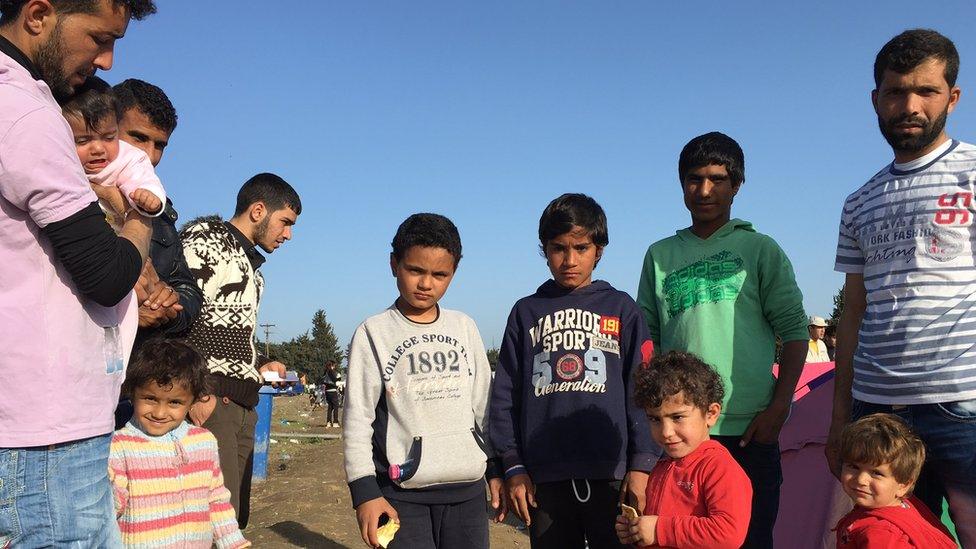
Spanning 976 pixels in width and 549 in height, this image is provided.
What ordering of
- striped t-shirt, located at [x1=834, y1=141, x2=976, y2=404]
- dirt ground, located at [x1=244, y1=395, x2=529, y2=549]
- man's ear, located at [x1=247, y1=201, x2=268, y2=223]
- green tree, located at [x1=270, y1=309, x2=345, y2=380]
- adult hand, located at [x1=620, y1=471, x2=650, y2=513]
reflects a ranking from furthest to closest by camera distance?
1. green tree, located at [x1=270, y1=309, x2=345, y2=380]
2. dirt ground, located at [x1=244, y1=395, x2=529, y2=549]
3. man's ear, located at [x1=247, y1=201, x2=268, y2=223]
4. adult hand, located at [x1=620, y1=471, x2=650, y2=513]
5. striped t-shirt, located at [x1=834, y1=141, x2=976, y2=404]

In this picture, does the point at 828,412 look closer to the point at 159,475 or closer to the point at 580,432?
the point at 580,432

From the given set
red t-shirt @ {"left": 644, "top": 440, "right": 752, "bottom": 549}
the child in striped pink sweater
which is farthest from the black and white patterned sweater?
red t-shirt @ {"left": 644, "top": 440, "right": 752, "bottom": 549}

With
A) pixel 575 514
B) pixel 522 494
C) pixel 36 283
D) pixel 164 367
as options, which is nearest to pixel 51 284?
pixel 36 283

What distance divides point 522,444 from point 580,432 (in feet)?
0.89

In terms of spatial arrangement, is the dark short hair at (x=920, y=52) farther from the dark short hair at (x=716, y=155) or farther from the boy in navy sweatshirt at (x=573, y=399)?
the boy in navy sweatshirt at (x=573, y=399)

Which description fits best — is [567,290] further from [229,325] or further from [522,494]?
[229,325]

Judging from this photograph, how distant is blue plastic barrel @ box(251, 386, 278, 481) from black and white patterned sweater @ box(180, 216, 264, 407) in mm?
3445

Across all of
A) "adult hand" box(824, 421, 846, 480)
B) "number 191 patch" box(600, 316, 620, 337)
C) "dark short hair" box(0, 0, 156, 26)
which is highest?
"dark short hair" box(0, 0, 156, 26)

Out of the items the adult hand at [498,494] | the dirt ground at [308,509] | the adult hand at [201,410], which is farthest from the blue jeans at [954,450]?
the adult hand at [201,410]

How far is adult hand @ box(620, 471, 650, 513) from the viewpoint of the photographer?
2.84 m

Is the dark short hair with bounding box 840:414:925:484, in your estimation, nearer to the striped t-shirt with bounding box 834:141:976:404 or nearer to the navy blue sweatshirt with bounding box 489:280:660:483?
the striped t-shirt with bounding box 834:141:976:404

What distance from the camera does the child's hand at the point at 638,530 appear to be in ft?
8.46

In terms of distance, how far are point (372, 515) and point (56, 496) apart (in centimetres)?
125

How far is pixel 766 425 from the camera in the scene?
3105 mm
